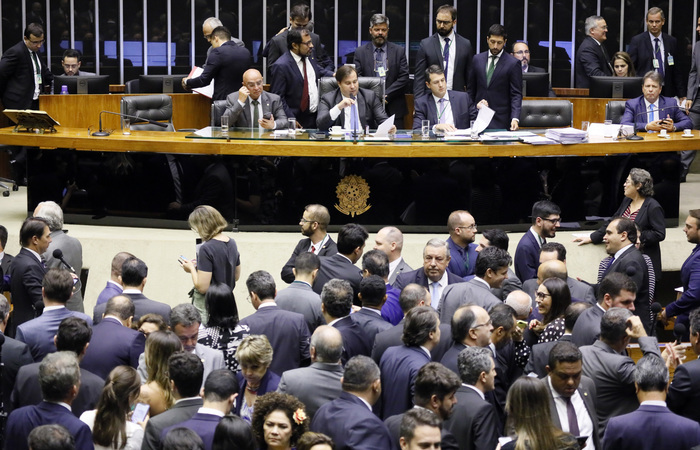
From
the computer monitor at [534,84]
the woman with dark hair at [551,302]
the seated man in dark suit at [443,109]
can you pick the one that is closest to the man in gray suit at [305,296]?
the woman with dark hair at [551,302]

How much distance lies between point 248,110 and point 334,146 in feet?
3.97

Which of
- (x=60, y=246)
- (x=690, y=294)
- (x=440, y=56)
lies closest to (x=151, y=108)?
(x=440, y=56)

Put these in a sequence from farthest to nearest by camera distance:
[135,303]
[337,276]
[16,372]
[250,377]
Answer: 1. [337,276]
2. [135,303]
3. [16,372]
4. [250,377]

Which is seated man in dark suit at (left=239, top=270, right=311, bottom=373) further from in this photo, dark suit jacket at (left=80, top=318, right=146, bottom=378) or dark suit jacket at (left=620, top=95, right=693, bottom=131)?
dark suit jacket at (left=620, top=95, right=693, bottom=131)

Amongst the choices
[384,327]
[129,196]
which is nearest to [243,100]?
[129,196]

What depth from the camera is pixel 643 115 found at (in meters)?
10.3

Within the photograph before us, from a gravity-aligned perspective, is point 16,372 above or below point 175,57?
below

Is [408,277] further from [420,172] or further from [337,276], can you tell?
[420,172]

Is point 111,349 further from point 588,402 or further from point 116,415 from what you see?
point 588,402

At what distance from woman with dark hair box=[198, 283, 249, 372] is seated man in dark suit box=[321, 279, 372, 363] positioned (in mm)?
465

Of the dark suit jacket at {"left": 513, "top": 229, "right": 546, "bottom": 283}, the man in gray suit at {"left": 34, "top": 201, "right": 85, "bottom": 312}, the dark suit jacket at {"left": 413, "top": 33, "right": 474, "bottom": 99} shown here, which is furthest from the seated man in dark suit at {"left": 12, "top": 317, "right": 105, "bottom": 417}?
the dark suit jacket at {"left": 413, "top": 33, "right": 474, "bottom": 99}

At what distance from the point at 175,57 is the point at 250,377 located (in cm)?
1068

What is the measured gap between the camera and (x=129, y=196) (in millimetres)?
9508

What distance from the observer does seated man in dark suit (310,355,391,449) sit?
4.63m
